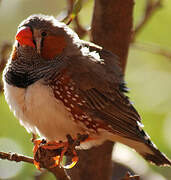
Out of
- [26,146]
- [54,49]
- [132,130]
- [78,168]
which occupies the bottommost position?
[26,146]

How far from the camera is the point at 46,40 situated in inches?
163

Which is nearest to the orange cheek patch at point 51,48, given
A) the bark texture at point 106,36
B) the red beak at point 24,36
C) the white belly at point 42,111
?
the red beak at point 24,36

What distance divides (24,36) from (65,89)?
55cm

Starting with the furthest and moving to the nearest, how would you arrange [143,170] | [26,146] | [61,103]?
1. [26,146]
2. [143,170]
3. [61,103]

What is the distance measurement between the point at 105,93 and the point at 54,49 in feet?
1.84

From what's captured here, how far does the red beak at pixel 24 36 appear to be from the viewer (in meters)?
3.95

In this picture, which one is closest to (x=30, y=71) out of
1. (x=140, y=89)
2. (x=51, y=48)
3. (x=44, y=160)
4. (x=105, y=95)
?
(x=51, y=48)

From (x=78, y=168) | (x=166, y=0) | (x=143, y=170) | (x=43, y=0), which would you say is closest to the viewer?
(x=78, y=168)

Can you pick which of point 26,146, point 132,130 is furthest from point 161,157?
point 26,146

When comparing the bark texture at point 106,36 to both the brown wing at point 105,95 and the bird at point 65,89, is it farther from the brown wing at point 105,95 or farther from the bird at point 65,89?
the brown wing at point 105,95

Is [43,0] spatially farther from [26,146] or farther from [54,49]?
[54,49]

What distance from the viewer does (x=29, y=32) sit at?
157 inches

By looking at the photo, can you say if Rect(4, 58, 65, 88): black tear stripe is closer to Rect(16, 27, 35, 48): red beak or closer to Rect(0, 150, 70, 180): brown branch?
Rect(16, 27, 35, 48): red beak

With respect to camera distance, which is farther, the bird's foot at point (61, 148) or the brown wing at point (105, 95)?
the brown wing at point (105, 95)
